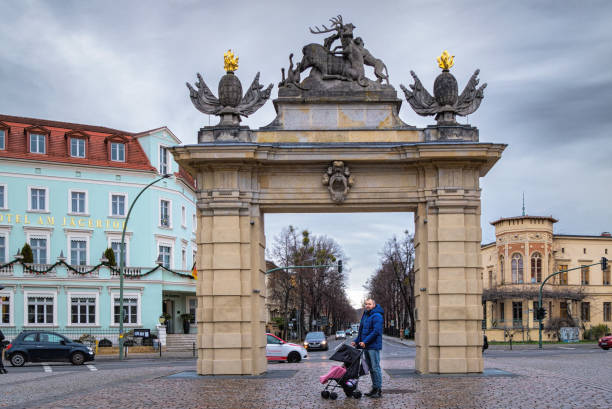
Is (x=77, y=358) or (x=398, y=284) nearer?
(x=77, y=358)

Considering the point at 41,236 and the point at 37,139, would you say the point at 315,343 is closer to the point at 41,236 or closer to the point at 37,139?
the point at 41,236

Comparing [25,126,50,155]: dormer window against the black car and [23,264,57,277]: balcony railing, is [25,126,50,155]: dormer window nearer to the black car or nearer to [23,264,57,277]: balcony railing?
[23,264,57,277]: balcony railing

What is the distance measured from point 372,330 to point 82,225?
37.6m

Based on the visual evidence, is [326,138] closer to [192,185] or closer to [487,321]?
[192,185]

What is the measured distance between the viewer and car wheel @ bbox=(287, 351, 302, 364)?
30375mm

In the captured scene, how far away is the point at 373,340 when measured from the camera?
561 inches

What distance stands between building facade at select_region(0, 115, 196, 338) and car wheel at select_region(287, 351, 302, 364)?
63.8ft

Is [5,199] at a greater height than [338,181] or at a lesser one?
greater

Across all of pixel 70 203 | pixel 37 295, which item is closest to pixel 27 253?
pixel 37 295

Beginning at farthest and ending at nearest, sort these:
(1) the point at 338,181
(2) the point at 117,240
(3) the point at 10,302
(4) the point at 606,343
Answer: (2) the point at 117,240
(4) the point at 606,343
(3) the point at 10,302
(1) the point at 338,181

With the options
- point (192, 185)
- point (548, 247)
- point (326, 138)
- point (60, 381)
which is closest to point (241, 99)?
point (326, 138)

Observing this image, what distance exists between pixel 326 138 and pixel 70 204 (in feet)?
106

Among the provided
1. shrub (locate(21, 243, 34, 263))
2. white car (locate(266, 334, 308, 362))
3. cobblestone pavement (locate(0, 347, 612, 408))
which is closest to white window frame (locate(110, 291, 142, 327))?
shrub (locate(21, 243, 34, 263))

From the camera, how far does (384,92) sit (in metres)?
19.8
